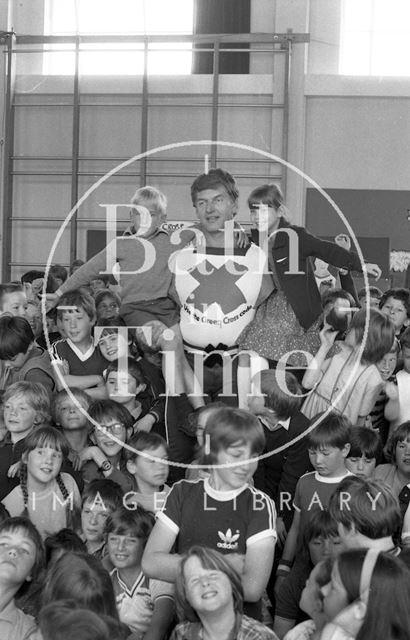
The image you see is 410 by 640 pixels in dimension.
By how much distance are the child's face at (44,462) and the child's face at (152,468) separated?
28cm

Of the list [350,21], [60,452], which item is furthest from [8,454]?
[350,21]

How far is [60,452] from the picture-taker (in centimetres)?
338

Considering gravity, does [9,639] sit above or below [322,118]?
below

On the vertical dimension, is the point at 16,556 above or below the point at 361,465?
below

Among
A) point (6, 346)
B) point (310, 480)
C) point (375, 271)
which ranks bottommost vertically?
point (310, 480)

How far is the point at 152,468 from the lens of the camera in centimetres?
343

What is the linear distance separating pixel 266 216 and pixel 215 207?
0.32 m

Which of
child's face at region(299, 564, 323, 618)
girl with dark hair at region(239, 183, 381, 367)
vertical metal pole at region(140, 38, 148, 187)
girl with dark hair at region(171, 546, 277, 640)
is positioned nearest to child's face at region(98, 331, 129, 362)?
girl with dark hair at region(239, 183, 381, 367)

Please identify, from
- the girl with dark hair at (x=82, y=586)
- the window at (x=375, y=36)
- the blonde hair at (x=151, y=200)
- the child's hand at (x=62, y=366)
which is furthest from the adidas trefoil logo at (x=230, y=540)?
the window at (x=375, y=36)

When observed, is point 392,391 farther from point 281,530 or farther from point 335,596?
point 335,596

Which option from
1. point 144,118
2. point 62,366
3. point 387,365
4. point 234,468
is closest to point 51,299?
point 62,366

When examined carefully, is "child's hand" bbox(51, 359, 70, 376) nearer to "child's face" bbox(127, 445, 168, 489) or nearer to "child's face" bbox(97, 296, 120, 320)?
"child's face" bbox(97, 296, 120, 320)

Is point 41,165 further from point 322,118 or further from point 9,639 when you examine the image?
point 9,639

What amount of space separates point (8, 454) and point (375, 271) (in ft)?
5.23
